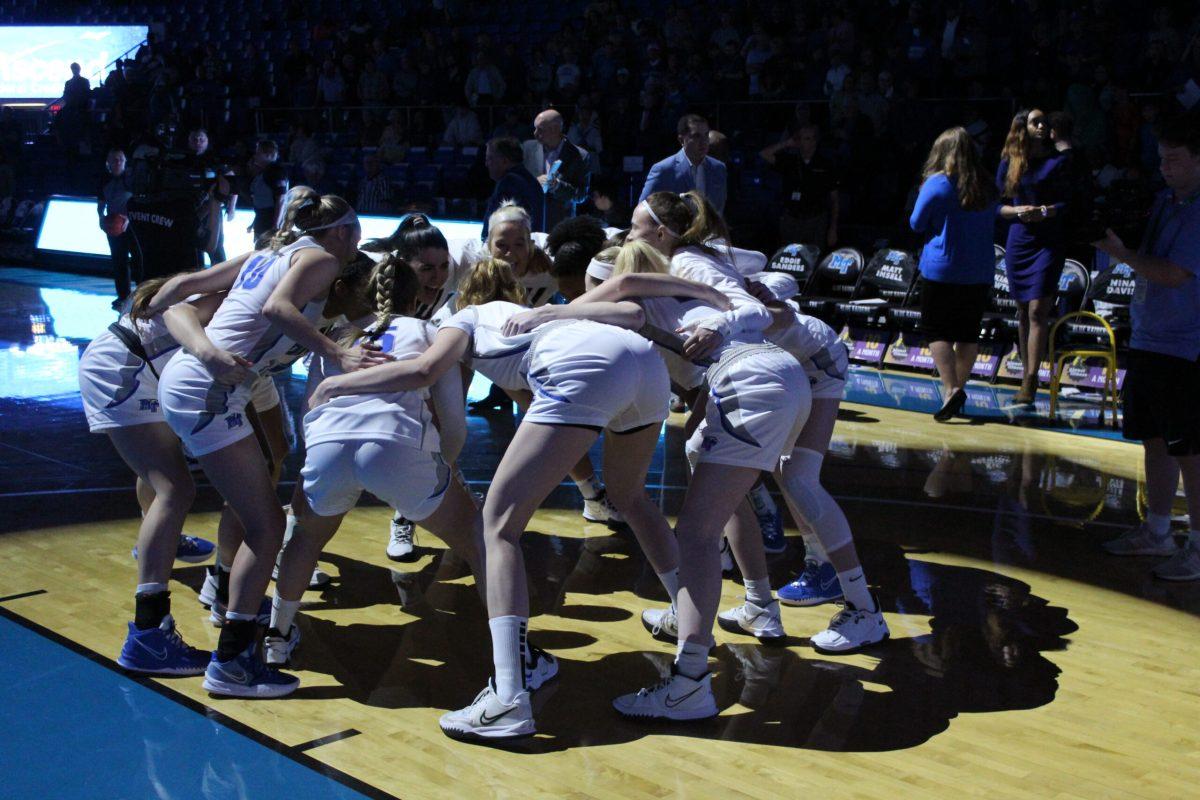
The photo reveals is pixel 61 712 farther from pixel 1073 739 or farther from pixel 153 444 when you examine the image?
pixel 1073 739

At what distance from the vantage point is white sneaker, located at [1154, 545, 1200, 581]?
521cm

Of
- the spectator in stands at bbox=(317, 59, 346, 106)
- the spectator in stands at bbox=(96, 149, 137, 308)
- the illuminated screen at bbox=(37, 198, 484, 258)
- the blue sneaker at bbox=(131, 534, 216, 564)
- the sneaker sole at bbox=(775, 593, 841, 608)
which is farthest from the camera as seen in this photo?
the spectator in stands at bbox=(317, 59, 346, 106)

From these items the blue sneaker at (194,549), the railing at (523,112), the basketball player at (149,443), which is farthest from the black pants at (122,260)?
the basketball player at (149,443)

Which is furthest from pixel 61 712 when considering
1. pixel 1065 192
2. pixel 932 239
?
pixel 1065 192

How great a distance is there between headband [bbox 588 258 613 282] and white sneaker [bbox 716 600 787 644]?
1253mm

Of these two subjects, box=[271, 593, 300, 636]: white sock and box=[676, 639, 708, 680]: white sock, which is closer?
box=[676, 639, 708, 680]: white sock

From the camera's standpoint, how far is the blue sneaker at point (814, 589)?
493 centimetres

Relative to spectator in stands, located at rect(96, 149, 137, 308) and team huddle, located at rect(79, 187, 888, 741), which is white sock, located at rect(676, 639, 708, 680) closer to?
team huddle, located at rect(79, 187, 888, 741)

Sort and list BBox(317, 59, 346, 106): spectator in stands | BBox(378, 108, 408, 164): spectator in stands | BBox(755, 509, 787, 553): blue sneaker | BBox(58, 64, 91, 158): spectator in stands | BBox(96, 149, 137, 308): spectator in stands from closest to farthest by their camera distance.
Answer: BBox(755, 509, 787, 553): blue sneaker
BBox(96, 149, 137, 308): spectator in stands
BBox(378, 108, 408, 164): spectator in stands
BBox(317, 59, 346, 106): spectator in stands
BBox(58, 64, 91, 158): spectator in stands

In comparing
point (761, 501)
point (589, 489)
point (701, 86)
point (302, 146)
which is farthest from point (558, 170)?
point (302, 146)

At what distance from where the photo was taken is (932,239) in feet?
27.5

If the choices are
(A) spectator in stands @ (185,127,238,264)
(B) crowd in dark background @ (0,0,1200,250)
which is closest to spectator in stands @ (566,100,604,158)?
(B) crowd in dark background @ (0,0,1200,250)

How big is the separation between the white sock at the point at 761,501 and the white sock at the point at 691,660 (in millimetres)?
1968

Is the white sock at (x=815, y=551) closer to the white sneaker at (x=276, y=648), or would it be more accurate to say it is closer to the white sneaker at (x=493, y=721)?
the white sneaker at (x=493, y=721)
